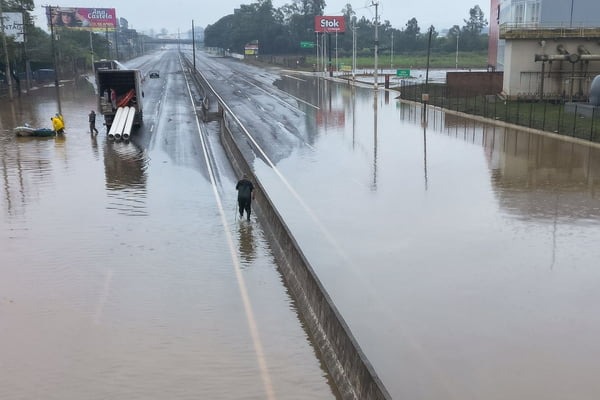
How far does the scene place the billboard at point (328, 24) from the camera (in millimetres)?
107838

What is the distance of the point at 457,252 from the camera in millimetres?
14703

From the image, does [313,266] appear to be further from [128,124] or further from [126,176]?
[128,124]

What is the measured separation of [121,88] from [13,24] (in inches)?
1137

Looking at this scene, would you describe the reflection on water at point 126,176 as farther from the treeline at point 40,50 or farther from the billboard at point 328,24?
the billboard at point 328,24

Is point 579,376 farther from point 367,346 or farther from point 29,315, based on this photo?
point 29,315

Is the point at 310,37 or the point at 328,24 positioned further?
the point at 310,37

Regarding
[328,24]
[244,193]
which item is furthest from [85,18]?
[244,193]

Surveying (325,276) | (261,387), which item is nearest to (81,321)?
(261,387)

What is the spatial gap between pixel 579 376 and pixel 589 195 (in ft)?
41.8

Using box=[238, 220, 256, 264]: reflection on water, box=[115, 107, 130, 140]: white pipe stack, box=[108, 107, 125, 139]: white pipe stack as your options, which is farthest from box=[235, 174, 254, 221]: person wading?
box=[108, 107, 125, 139]: white pipe stack

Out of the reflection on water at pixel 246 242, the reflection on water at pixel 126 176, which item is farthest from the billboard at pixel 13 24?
the reflection on water at pixel 246 242

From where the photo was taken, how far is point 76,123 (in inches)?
1622

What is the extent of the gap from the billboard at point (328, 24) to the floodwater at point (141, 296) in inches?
3464

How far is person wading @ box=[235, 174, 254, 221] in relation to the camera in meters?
17.3
